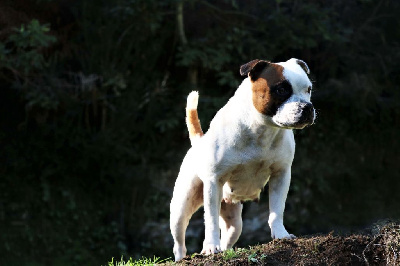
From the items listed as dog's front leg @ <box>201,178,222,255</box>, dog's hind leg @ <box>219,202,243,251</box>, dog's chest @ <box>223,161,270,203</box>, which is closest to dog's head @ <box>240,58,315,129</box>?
dog's chest @ <box>223,161,270,203</box>

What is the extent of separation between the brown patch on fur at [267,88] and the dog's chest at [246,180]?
428 mm

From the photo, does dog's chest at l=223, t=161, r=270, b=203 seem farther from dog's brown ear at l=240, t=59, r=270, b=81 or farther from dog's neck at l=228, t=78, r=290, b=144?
dog's brown ear at l=240, t=59, r=270, b=81

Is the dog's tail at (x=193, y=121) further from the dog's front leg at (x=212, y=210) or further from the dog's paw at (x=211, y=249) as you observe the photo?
the dog's paw at (x=211, y=249)

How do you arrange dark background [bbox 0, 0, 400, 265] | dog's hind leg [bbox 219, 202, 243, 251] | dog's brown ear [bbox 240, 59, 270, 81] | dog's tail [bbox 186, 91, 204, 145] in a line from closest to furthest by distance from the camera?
1. dog's brown ear [bbox 240, 59, 270, 81]
2. dog's tail [bbox 186, 91, 204, 145]
3. dog's hind leg [bbox 219, 202, 243, 251]
4. dark background [bbox 0, 0, 400, 265]

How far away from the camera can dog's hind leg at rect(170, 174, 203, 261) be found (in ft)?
17.1

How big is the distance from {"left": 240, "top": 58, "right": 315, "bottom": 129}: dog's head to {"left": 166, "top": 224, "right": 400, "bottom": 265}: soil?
2.39ft

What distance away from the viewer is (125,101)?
11023 millimetres

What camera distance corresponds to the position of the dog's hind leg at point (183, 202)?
5227 mm

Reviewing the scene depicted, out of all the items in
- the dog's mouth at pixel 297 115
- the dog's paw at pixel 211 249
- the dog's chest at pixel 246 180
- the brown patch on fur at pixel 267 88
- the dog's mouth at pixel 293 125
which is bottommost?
the dog's paw at pixel 211 249

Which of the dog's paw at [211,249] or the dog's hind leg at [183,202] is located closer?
the dog's paw at [211,249]

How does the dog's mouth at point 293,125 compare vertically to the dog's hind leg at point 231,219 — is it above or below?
above

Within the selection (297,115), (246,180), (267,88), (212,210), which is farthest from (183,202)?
(297,115)

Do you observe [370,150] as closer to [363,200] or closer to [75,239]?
A: [363,200]

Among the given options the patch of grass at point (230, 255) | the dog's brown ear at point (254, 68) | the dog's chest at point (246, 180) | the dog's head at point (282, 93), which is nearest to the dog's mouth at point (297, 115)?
the dog's head at point (282, 93)
